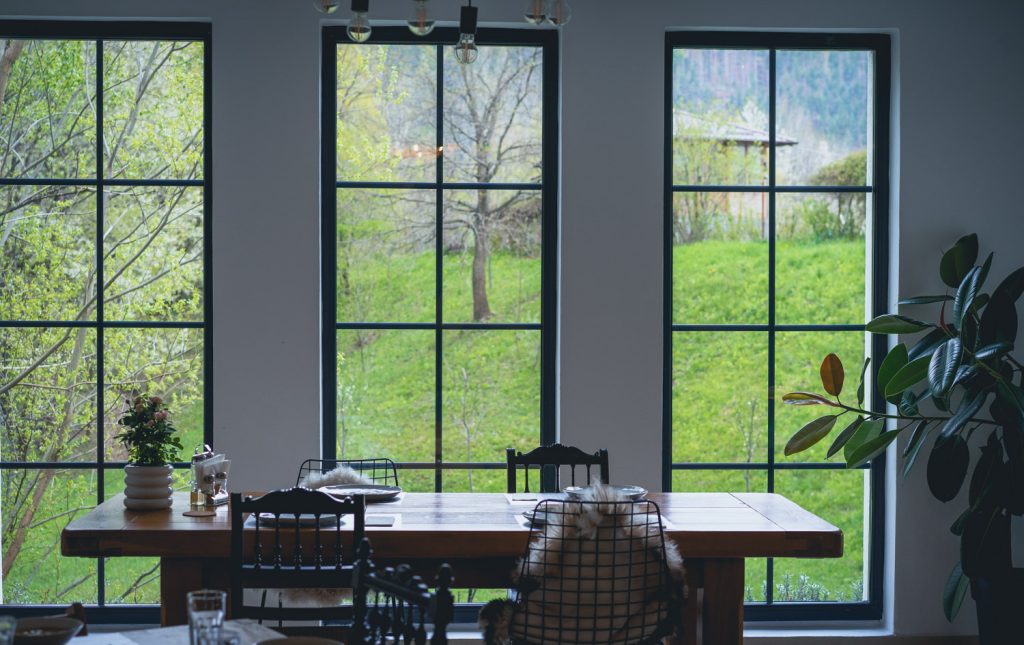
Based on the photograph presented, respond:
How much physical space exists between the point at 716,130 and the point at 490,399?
1590mm

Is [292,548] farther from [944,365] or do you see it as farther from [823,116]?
[823,116]

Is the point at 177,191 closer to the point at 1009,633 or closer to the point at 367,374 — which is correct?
the point at 367,374

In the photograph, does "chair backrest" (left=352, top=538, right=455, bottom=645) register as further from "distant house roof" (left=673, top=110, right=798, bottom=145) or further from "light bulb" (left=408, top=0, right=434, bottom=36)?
"distant house roof" (left=673, top=110, right=798, bottom=145)

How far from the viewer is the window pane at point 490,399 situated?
4.46 meters

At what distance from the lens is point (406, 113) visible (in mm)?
4406

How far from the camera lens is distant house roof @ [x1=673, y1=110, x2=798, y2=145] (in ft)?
14.7

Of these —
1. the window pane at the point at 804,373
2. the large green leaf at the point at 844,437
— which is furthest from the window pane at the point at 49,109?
the large green leaf at the point at 844,437

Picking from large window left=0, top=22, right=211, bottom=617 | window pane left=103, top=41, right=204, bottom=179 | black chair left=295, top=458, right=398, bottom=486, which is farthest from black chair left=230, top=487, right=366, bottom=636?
Answer: window pane left=103, top=41, right=204, bottom=179

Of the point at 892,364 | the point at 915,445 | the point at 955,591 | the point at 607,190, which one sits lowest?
the point at 955,591

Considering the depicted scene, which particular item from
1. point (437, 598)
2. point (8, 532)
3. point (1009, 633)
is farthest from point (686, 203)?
point (8, 532)

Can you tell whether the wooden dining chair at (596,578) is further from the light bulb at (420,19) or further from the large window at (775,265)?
the large window at (775,265)

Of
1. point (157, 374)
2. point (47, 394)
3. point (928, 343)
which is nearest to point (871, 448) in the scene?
point (928, 343)

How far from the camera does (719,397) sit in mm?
4516

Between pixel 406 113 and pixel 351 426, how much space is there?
142cm
